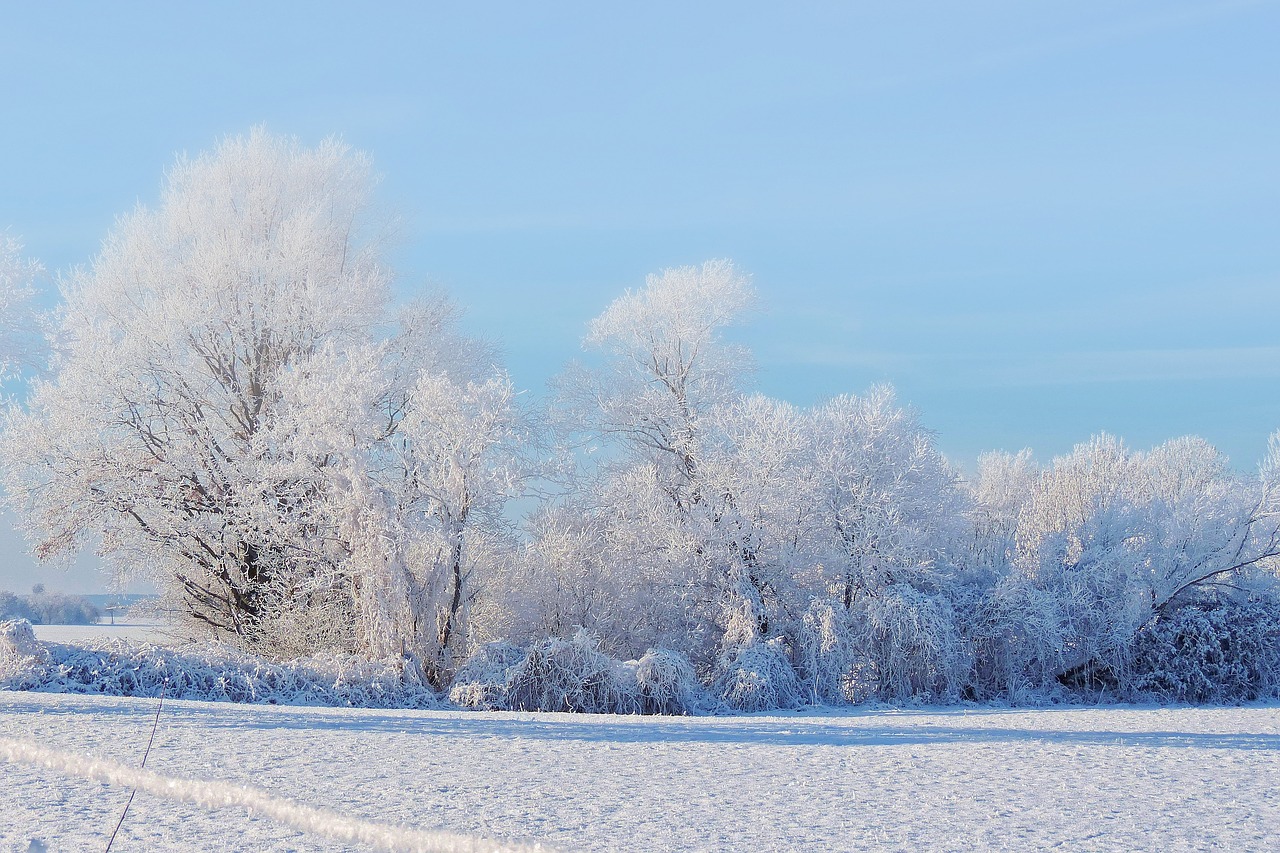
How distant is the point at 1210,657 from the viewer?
629 inches

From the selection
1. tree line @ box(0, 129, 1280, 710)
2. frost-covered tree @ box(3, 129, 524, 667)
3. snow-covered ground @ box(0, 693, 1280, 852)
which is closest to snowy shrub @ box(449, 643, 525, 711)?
tree line @ box(0, 129, 1280, 710)

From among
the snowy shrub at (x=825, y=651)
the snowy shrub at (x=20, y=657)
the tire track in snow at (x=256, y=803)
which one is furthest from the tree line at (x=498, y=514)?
the tire track in snow at (x=256, y=803)

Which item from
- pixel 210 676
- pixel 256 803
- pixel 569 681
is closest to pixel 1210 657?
pixel 569 681

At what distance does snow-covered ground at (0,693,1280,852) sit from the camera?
522 centimetres

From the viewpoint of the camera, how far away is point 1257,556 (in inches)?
674

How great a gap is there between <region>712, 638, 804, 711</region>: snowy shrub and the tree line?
0.04 m

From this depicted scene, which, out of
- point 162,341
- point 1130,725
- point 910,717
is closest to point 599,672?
point 910,717

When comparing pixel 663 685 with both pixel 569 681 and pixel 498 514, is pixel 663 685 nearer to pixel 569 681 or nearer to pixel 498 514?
pixel 569 681

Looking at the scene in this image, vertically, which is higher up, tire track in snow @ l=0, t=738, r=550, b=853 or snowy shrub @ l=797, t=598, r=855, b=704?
snowy shrub @ l=797, t=598, r=855, b=704

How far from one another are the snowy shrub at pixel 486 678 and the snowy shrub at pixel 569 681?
0.15m

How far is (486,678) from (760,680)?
3.65 m

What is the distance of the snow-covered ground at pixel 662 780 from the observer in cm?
522

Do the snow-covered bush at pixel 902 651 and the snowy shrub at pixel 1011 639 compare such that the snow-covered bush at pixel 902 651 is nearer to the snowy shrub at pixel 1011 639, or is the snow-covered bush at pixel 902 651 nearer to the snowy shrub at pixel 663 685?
the snowy shrub at pixel 1011 639

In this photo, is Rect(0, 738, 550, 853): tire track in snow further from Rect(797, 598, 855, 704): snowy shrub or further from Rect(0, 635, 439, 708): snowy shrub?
Rect(797, 598, 855, 704): snowy shrub
